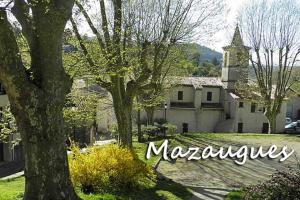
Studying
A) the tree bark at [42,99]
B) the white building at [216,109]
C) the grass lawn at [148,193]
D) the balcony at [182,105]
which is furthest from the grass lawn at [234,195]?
the balcony at [182,105]

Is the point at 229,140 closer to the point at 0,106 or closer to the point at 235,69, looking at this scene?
the point at 0,106

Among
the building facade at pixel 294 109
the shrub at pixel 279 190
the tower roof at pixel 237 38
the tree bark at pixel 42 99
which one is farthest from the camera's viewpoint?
the building facade at pixel 294 109

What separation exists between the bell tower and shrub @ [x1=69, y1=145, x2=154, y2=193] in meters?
29.6

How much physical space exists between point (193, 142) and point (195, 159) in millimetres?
6872

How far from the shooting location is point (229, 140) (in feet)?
92.9

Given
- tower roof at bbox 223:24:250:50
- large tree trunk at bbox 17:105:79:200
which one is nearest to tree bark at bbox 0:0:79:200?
large tree trunk at bbox 17:105:79:200

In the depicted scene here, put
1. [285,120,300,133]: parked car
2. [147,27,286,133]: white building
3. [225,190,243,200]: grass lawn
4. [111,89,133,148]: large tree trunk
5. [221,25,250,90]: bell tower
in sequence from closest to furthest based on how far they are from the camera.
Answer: [225,190,243,200]: grass lawn < [111,89,133,148]: large tree trunk < [221,25,250,90]: bell tower < [147,27,286,133]: white building < [285,120,300,133]: parked car

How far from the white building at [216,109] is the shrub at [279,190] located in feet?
→ 128

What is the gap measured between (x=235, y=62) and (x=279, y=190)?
41.0 m

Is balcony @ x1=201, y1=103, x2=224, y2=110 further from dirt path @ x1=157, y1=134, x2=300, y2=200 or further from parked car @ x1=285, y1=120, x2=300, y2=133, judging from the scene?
dirt path @ x1=157, y1=134, x2=300, y2=200

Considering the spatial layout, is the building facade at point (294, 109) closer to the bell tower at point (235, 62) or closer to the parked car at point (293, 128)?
the parked car at point (293, 128)

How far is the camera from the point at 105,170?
11.5 m

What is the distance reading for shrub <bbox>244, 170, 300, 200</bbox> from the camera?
9.08 metres

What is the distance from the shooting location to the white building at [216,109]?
164ft
